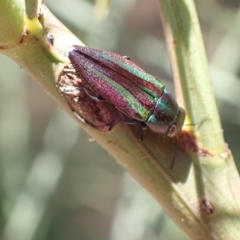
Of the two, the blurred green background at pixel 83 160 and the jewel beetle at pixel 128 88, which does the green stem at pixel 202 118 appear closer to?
the jewel beetle at pixel 128 88

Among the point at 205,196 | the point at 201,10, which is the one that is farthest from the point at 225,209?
the point at 201,10

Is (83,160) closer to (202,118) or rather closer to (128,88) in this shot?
(128,88)

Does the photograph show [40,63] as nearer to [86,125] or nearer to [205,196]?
[86,125]

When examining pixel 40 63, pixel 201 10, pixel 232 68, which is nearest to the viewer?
pixel 40 63

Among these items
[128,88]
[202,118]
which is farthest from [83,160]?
[202,118]

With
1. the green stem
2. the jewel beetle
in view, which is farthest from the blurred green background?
the green stem

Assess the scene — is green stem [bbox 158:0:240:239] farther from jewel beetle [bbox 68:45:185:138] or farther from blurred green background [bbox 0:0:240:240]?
blurred green background [bbox 0:0:240:240]

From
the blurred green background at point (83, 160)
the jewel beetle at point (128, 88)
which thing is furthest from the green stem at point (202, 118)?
the blurred green background at point (83, 160)
